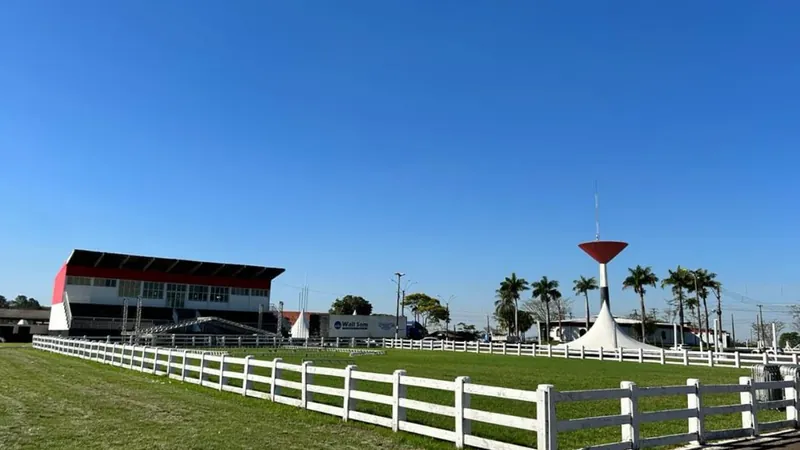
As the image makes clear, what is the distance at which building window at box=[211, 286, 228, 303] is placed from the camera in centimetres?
8775

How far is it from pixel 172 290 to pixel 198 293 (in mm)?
3658

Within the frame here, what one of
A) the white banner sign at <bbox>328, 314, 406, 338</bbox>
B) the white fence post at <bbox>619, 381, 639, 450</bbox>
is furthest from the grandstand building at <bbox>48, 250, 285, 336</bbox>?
the white fence post at <bbox>619, 381, 639, 450</bbox>

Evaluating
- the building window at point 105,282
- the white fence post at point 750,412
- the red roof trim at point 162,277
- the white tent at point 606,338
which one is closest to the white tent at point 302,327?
the red roof trim at point 162,277

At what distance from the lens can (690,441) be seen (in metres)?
9.73

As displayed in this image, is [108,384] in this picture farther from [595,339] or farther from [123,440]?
[595,339]

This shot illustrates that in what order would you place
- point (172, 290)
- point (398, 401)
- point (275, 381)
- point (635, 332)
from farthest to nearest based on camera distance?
point (635, 332) → point (172, 290) → point (275, 381) → point (398, 401)

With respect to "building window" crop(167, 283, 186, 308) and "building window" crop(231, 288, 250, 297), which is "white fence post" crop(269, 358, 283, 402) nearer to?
"building window" crop(167, 283, 186, 308)

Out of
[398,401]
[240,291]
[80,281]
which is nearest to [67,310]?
[80,281]

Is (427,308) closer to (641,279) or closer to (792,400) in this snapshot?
(641,279)

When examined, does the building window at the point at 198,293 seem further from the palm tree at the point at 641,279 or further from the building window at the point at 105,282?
the palm tree at the point at 641,279

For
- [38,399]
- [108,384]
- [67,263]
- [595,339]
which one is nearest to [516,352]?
[595,339]

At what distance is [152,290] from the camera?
8269cm

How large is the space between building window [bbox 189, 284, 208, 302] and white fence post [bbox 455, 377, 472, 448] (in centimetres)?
8226

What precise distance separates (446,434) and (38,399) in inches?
397
